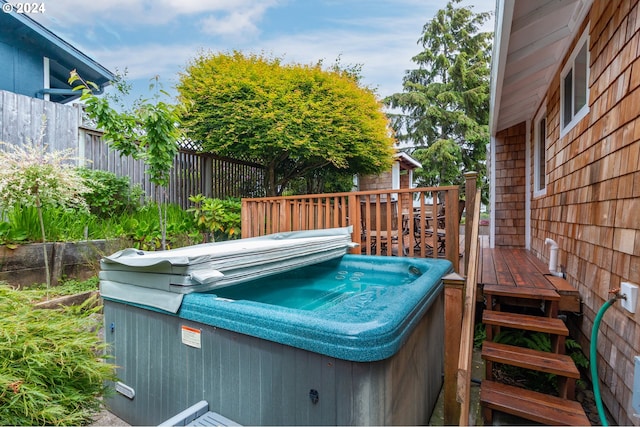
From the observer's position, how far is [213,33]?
725cm

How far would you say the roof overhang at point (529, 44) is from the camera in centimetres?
271

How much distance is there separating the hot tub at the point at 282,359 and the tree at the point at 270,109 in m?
4.55

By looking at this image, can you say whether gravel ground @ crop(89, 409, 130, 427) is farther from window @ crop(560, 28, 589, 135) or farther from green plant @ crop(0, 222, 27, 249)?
window @ crop(560, 28, 589, 135)

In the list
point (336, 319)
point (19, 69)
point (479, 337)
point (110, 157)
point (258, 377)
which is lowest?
point (479, 337)

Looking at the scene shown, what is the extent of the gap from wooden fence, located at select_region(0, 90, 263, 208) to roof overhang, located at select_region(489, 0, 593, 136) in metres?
4.44

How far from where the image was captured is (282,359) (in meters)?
1.44

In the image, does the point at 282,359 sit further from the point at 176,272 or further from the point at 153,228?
the point at 153,228

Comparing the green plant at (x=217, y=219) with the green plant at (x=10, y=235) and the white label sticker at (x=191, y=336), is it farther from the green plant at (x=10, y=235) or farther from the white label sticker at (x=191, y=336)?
the white label sticker at (x=191, y=336)

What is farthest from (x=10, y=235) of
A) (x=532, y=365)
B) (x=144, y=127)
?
(x=532, y=365)

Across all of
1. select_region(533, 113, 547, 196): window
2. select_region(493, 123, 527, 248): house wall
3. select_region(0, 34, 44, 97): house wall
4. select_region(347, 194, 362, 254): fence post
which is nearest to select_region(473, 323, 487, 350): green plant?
select_region(347, 194, 362, 254): fence post

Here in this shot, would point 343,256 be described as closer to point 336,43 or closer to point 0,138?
point 0,138

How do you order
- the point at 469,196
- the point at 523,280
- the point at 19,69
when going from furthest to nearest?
the point at 19,69 < the point at 469,196 < the point at 523,280

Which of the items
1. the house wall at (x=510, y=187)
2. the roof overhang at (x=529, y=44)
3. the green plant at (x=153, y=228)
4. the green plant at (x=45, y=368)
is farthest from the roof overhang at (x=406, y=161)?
the green plant at (x=45, y=368)

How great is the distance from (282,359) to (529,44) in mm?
3799
